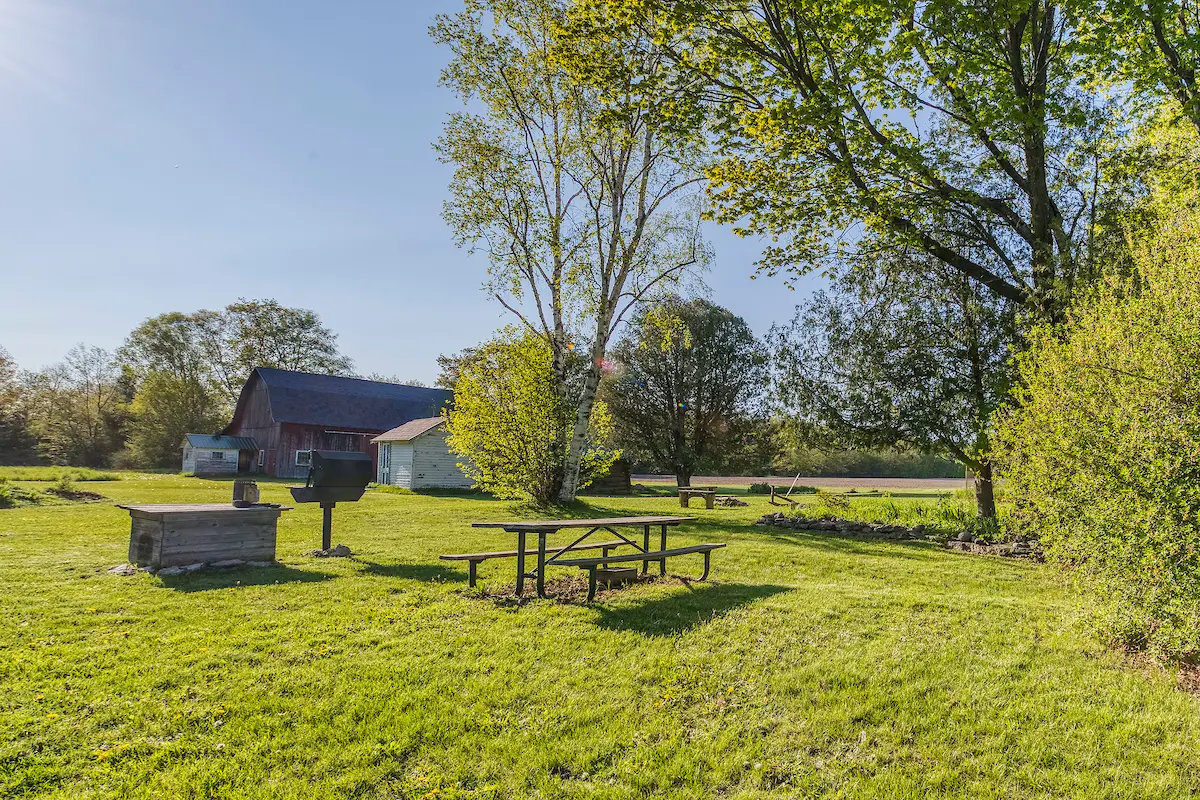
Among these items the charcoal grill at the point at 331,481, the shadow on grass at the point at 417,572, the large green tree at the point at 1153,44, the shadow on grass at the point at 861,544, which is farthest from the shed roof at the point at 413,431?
the large green tree at the point at 1153,44

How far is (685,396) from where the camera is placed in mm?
32031

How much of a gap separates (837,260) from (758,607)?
9122 millimetres

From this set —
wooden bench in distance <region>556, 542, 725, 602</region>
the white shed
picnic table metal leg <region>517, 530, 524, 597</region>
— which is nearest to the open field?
the white shed

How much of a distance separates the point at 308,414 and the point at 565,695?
1505 inches

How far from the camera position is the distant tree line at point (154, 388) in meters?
43.6

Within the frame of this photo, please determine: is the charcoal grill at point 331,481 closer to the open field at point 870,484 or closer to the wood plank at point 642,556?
the wood plank at point 642,556

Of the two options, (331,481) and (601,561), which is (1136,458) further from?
(331,481)

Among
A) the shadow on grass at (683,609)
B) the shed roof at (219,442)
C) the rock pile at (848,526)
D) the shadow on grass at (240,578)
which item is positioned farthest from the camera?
the shed roof at (219,442)

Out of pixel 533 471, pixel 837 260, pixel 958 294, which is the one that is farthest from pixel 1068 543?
pixel 533 471

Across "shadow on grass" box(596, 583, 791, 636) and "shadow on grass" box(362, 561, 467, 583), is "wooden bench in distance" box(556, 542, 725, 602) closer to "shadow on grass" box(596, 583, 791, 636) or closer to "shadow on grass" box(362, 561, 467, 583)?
"shadow on grass" box(596, 583, 791, 636)

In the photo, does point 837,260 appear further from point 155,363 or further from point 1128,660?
point 155,363

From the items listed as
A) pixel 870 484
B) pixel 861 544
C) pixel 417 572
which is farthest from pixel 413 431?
pixel 870 484

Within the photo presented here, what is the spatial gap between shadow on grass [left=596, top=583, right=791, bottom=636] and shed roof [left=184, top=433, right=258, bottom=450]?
39.7m

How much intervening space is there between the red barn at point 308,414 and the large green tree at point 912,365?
2817 centimetres
